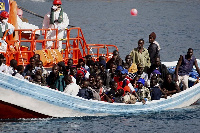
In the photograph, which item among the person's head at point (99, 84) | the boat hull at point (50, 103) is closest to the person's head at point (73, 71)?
the person's head at point (99, 84)

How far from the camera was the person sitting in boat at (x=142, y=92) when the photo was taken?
19.7 meters

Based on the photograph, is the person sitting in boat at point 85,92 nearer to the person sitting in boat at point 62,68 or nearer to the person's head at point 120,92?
the person's head at point 120,92

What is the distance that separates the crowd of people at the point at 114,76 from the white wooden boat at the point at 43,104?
0.23m

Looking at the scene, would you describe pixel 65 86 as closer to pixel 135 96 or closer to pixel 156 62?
pixel 135 96

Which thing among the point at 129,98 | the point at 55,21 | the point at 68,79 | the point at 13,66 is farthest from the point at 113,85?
the point at 55,21

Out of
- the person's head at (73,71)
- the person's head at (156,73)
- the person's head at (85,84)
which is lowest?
the person's head at (85,84)

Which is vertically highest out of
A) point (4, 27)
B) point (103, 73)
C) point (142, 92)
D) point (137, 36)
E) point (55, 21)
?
point (137, 36)

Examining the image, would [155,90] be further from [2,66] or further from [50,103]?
[2,66]

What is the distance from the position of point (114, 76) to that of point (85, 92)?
5.64 ft

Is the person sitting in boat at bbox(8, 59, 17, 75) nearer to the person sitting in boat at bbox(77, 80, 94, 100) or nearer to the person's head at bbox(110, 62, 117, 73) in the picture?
the person sitting in boat at bbox(77, 80, 94, 100)

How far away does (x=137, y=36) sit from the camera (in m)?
52.5

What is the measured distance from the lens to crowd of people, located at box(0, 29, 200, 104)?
61.5 ft

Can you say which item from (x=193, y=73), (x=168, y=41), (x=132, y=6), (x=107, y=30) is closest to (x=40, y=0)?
(x=132, y=6)

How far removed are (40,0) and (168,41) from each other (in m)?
56.9
